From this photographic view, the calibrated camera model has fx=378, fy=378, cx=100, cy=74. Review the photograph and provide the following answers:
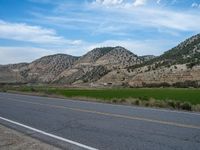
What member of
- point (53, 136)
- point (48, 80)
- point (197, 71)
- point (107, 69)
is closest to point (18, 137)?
point (53, 136)

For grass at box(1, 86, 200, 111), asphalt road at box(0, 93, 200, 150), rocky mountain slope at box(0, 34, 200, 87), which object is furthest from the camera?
rocky mountain slope at box(0, 34, 200, 87)

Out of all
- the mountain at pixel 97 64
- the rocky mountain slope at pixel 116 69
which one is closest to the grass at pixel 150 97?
the rocky mountain slope at pixel 116 69

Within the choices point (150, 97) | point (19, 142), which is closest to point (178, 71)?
point (150, 97)

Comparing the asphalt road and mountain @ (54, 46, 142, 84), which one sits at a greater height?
mountain @ (54, 46, 142, 84)

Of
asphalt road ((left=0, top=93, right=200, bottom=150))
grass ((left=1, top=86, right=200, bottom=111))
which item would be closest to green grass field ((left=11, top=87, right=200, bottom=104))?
grass ((left=1, top=86, right=200, bottom=111))

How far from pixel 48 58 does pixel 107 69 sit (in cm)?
4256

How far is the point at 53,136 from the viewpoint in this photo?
11.7 m

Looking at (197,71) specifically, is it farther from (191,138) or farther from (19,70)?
(19,70)

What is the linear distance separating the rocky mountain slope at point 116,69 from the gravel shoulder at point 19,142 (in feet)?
276

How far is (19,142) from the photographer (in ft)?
34.9

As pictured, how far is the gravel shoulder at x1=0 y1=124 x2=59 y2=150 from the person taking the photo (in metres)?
9.76

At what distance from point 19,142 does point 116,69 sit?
447 ft

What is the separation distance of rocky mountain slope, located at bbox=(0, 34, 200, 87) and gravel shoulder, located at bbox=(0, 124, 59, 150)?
276 feet

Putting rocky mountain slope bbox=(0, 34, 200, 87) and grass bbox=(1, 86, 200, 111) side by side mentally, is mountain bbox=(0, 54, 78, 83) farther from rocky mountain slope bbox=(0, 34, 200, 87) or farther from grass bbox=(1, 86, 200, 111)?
grass bbox=(1, 86, 200, 111)
